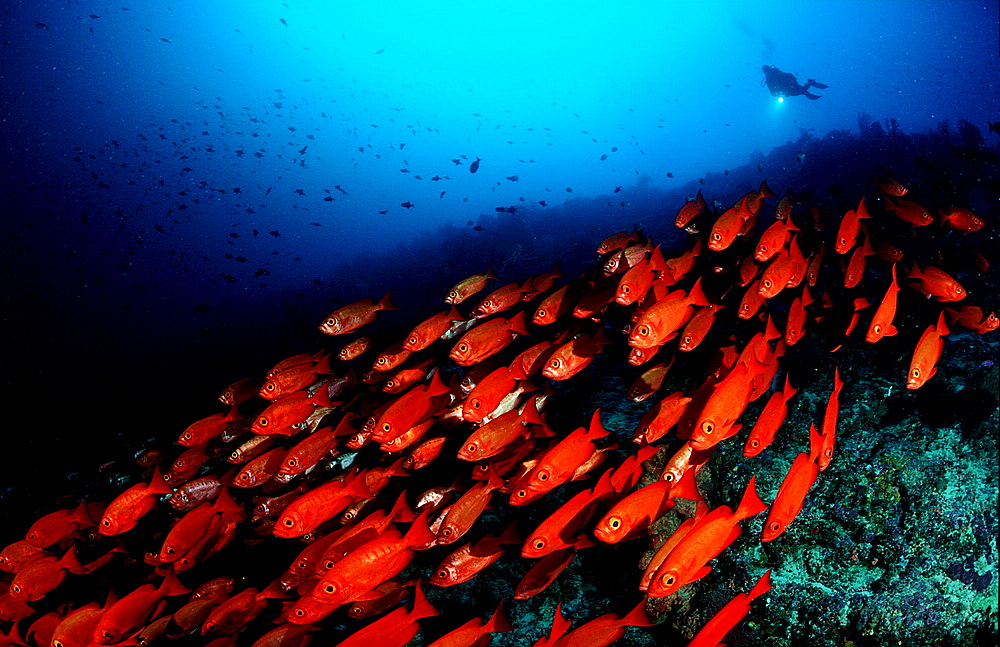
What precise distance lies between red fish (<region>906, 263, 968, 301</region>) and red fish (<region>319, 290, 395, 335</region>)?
555 cm

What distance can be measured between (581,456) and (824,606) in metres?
3.01

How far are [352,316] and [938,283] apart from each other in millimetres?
6200

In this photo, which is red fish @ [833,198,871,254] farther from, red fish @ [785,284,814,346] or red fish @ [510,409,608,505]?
red fish @ [510,409,608,505]

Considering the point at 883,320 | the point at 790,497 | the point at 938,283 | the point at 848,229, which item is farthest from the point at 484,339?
the point at 938,283

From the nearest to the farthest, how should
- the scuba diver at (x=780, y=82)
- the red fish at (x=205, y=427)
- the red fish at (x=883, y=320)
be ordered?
the red fish at (x=883, y=320) < the red fish at (x=205, y=427) < the scuba diver at (x=780, y=82)

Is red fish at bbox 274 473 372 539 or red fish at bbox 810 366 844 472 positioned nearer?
red fish at bbox 810 366 844 472

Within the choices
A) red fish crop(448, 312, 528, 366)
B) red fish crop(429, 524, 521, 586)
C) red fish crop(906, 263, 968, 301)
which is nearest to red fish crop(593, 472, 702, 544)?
red fish crop(429, 524, 521, 586)

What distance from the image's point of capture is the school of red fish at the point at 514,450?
3.09 m

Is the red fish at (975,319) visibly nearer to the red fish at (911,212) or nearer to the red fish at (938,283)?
the red fish at (938,283)

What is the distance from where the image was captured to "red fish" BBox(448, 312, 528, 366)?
4.24 metres

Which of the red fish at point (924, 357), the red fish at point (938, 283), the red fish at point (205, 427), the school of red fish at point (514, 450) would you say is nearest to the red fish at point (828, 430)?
the school of red fish at point (514, 450)

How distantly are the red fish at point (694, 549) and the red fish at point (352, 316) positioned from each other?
3.73 m

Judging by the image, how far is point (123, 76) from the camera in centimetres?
2000

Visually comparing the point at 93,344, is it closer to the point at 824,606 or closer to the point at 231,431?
the point at 231,431
